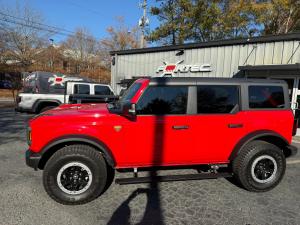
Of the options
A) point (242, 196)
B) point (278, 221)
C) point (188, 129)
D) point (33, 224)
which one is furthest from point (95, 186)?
point (278, 221)

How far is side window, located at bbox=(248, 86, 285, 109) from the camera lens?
393 centimetres

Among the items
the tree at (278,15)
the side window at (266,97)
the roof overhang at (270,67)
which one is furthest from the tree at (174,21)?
the side window at (266,97)

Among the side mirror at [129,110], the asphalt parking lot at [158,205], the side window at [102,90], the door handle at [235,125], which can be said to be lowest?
the asphalt parking lot at [158,205]

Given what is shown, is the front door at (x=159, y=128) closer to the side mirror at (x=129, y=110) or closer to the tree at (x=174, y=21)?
the side mirror at (x=129, y=110)

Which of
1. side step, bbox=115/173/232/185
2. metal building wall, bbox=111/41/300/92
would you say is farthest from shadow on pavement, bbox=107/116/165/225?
metal building wall, bbox=111/41/300/92

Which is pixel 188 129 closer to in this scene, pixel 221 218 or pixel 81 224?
pixel 221 218

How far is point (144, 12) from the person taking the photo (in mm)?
22641

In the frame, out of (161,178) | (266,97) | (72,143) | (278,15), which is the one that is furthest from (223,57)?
(278,15)

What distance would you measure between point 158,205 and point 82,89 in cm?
728

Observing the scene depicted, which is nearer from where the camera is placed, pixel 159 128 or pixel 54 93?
pixel 159 128

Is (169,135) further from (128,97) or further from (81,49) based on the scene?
(81,49)

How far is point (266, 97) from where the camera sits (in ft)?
13.1

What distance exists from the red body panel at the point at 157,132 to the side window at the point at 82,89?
6.14 meters

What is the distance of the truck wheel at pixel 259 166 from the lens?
3865mm
